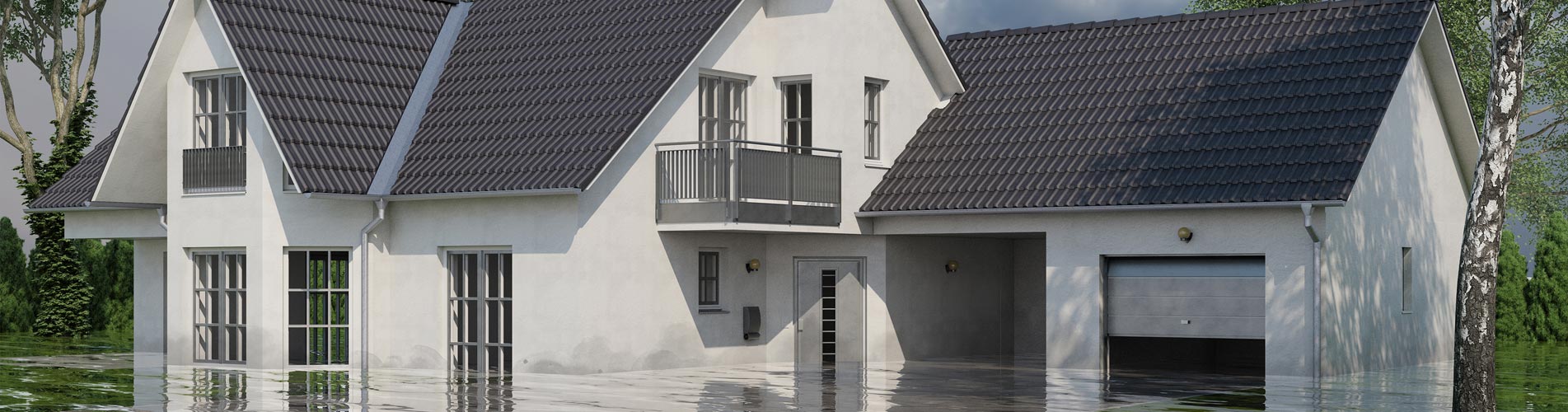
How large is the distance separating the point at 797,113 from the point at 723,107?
1363 mm

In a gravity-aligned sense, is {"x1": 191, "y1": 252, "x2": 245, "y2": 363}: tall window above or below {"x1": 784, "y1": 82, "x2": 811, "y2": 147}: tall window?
below

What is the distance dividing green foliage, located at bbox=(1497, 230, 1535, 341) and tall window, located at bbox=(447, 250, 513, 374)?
22.6 meters

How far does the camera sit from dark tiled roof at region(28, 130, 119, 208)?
92.1 feet

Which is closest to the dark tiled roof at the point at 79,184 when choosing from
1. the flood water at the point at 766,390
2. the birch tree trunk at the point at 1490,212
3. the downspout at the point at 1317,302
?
the flood water at the point at 766,390

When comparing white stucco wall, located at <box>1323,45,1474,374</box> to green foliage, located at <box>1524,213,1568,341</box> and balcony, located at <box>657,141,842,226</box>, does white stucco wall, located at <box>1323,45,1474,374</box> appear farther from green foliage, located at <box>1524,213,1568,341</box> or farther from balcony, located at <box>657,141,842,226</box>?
green foliage, located at <box>1524,213,1568,341</box>

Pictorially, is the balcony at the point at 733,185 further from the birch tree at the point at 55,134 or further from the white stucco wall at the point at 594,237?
the birch tree at the point at 55,134

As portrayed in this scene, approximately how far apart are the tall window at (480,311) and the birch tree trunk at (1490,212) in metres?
12.8

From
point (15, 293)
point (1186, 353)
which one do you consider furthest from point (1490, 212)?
point (15, 293)

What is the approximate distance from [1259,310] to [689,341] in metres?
7.63

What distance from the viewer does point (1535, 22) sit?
3834cm

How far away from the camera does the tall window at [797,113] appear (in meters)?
25.0

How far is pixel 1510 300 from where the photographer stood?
3616cm

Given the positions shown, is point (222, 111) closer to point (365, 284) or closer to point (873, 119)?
point (365, 284)

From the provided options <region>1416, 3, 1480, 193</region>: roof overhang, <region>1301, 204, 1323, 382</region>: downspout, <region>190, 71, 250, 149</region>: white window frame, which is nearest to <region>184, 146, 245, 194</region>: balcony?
<region>190, 71, 250, 149</region>: white window frame
